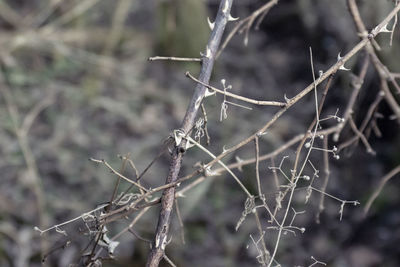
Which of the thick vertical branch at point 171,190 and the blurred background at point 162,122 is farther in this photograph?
the blurred background at point 162,122

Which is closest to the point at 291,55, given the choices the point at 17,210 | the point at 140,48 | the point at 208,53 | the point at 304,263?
the point at 140,48

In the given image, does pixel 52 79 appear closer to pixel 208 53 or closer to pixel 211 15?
pixel 211 15

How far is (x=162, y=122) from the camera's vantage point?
4699 millimetres

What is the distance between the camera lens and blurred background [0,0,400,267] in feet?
11.8

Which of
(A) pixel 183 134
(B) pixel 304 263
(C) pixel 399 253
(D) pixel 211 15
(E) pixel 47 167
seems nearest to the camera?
(A) pixel 183 134

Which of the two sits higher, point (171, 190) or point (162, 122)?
point (171, 190)

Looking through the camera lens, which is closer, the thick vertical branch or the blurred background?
the thick vertical branch

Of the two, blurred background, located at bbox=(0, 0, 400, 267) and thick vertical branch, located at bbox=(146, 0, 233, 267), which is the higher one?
thick vertical branch, located at bbox=(146, 0, 233, 267)

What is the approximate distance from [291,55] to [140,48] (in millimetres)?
1531

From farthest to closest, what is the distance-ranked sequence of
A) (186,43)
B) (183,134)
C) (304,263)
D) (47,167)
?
(186,43) → (47,167) → (304,263) → (183,134)

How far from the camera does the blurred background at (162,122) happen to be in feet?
11.8

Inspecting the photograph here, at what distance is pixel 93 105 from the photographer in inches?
183

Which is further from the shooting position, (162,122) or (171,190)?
(162,122)

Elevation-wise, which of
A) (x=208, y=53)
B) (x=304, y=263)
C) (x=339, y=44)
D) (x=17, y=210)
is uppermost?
(x=208, y=53)
